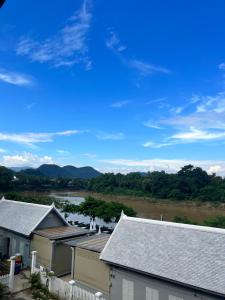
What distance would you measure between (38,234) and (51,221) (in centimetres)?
216

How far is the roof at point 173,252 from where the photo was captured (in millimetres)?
12250

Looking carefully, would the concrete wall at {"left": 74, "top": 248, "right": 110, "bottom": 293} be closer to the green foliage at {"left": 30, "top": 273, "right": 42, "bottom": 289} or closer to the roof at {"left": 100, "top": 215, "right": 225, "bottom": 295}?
the roof at {"left": 100, "top": 215, "right": 225, "bottom": 295}

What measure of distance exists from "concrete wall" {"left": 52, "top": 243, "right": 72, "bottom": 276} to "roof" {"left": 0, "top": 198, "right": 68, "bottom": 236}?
2.38m

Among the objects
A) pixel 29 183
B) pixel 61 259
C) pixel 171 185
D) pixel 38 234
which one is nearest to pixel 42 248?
pixel 38 234

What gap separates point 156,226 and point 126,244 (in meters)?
1.75

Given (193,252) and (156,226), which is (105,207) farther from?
(193,252)

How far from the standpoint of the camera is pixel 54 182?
111 meters

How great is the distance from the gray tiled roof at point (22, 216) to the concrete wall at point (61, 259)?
241cm

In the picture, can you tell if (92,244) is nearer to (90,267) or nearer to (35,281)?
(90,267)

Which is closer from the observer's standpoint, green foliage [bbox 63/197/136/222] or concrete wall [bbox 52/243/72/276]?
concrete wall [bbox 52/243/72/276]

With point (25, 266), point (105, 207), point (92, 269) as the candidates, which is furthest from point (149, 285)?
point (105, 207)

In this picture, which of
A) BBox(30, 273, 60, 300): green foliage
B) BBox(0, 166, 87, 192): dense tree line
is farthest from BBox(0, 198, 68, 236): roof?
BBox(0, 166, 87, 192): dense tree line

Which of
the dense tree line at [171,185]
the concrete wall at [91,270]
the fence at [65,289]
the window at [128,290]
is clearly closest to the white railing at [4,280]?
the fence at [65,289]

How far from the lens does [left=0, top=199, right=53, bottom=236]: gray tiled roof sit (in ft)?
68.8
